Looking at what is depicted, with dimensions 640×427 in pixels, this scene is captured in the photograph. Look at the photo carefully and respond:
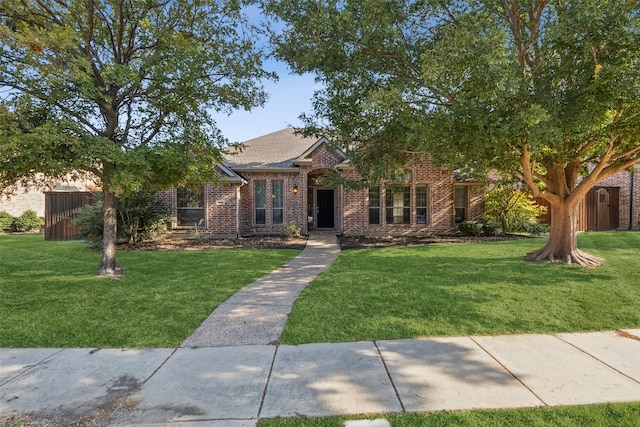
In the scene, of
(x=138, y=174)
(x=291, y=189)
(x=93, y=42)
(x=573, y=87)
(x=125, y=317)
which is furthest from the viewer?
(x=291, y=189)

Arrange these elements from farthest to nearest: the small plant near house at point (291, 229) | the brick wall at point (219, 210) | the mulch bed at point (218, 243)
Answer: the brick wall at point (219, 210) < the small plant near house at point (291, 229) < the mulch bed at point (218, 243)

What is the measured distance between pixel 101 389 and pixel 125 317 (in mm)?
2156

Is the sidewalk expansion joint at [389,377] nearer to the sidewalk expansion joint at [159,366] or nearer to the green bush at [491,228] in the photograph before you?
the sidewalk expansion joint at [159,366]

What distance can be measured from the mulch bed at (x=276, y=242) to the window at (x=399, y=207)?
3.96 feet

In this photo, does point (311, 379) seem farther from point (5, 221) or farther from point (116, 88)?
point (5, 221)

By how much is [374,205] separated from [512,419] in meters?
13.7

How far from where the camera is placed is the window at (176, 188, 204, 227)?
14.9 meters

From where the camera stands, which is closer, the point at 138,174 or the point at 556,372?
the point at 556,372

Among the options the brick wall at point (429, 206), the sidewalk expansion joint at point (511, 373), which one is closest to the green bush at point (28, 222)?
the brick wall at point (429, 206)

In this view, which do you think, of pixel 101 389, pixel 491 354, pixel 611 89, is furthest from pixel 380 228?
pixel 101 389

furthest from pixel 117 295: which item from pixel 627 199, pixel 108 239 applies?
pixel 627 199

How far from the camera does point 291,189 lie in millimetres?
15812

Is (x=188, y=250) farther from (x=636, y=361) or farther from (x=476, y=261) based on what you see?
(x=636, y=361)

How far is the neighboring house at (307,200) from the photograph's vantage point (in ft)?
49.0
